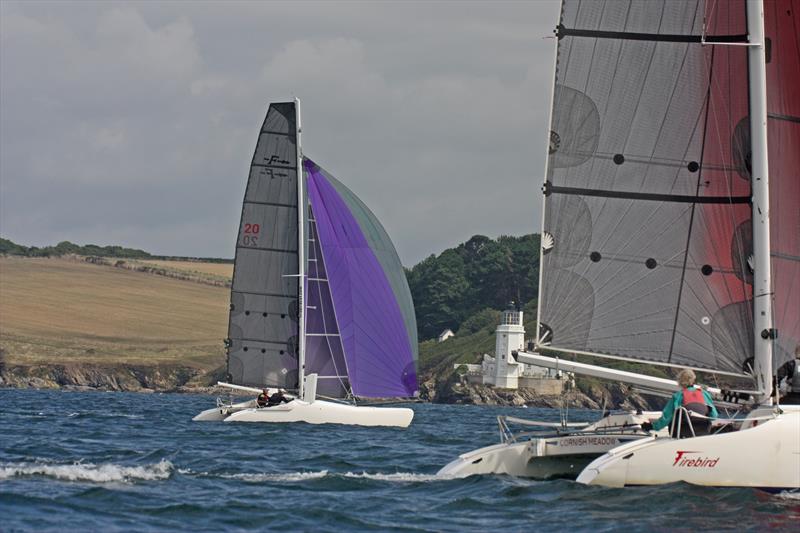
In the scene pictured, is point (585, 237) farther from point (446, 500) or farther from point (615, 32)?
point (446, 500)

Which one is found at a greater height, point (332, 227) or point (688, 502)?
point (332, 227)

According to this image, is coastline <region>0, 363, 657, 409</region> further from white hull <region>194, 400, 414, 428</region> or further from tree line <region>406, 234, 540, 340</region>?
white hull <region>194, 400, 414, 428</region>

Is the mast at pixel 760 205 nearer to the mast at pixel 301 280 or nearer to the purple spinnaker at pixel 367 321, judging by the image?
the purple spinnaker at pixel 367 321

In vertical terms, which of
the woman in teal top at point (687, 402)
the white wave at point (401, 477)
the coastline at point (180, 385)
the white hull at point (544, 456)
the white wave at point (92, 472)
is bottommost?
the coastline at point (180, 385)

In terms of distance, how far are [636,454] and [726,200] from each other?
4.02 m

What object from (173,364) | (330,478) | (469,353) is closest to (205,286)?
(173,364)

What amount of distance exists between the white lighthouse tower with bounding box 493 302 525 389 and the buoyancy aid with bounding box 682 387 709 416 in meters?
89.1

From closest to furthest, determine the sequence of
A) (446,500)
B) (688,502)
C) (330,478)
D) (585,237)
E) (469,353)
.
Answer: (688,502)
(446,500)
(585,237)
(330,478)
(469,353)

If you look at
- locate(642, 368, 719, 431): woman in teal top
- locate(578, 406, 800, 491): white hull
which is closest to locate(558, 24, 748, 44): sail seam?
locate(642, 368, 719, 431): woman in teal top

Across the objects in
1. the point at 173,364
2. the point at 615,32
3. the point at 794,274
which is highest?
the point at 615,32

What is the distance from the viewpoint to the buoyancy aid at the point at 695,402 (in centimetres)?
1861

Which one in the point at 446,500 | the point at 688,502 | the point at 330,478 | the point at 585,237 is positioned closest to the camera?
the point at 688,502

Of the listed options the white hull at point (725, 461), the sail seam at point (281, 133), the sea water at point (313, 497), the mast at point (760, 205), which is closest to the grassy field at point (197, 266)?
the sail seam at point (281, 133)

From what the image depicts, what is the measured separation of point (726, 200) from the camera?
19.2 meters
